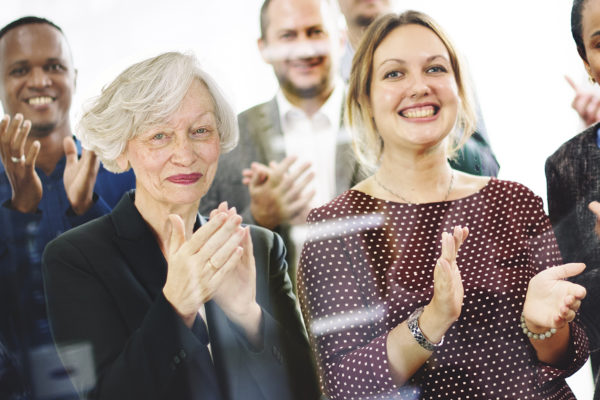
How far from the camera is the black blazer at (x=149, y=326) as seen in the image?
119 cm

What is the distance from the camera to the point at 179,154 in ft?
4.01

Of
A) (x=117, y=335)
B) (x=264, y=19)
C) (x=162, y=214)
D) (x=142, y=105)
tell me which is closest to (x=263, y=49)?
(x=264, y=19)

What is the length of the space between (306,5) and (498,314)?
0.75 metres

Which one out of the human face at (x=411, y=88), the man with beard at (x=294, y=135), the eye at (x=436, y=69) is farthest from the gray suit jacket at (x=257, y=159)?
the eye at (x=436, y=69)

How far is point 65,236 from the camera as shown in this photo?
4.18 ft

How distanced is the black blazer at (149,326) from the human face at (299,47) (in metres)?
0.32

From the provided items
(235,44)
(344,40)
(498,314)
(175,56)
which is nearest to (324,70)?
(344,40)

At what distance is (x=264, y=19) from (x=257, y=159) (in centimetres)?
30

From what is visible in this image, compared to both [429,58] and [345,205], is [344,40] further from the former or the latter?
[345,205]

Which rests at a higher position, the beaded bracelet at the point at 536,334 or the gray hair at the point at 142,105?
the gray hair at the point at 142,105

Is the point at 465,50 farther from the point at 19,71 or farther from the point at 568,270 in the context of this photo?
the point at 19,71

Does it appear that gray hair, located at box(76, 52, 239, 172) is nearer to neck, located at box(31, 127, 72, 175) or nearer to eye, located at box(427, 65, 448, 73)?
neck, located at box(31, 127, 72, 175)

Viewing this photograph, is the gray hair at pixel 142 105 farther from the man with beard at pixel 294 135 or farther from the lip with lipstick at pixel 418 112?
the lip with lipstick at pixel 418 112

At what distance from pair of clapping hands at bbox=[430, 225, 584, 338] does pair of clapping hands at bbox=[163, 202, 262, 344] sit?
0.37 metres
